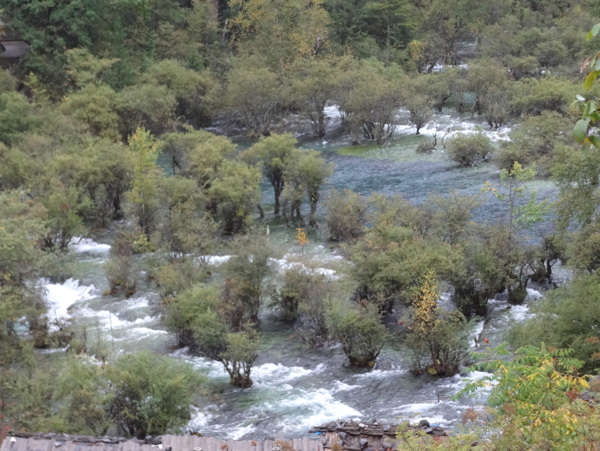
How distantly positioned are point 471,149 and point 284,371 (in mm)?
21538

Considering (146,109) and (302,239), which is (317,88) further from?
(302,239)

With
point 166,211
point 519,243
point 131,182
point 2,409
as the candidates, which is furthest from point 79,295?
point 519,243

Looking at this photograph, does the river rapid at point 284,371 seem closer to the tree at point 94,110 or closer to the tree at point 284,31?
the tree at point 94,110

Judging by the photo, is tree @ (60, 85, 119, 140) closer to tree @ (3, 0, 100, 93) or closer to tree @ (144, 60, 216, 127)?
tree @ (3, 0, 100, 93)

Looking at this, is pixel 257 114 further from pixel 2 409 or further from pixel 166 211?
pixel 2 409

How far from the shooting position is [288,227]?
30.4 m

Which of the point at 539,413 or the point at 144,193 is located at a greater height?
the point at 539,413

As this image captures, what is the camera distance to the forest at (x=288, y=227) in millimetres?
14656

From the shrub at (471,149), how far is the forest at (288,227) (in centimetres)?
13

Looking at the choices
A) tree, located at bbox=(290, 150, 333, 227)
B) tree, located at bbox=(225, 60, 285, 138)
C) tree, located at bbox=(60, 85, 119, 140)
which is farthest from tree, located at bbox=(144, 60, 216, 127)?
tree, located at bbox=(290, 150, 333, 227)

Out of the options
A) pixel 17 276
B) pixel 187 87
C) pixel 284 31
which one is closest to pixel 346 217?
pixel 17 276

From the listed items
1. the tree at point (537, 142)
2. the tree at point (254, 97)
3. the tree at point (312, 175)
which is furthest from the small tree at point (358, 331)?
the tree at point (254, 97)

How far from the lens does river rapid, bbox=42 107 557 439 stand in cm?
1609

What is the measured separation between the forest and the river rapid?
0.32 ft
